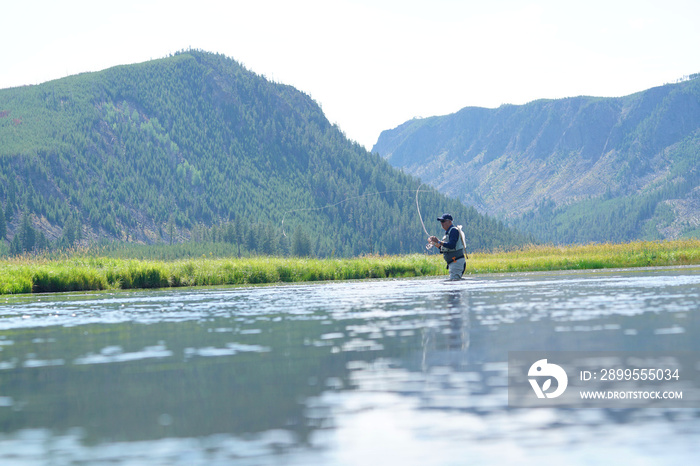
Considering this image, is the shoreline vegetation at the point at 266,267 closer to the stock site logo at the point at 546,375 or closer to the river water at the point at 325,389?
the river water at the point at 325,389

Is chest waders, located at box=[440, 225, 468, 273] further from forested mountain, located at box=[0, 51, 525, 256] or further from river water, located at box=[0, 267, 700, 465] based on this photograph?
forested mountain, located at box=[0, 51, 525, 256]

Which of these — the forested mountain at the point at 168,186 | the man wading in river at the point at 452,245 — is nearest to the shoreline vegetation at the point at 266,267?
the man wading in river at the point at 452,245

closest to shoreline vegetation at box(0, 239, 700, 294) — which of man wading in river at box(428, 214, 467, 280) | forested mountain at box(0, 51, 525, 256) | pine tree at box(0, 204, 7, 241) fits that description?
man wading in river at box(428, 214, 467, 280)

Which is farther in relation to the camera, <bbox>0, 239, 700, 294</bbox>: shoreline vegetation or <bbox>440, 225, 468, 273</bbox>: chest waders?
<bbox>0, 239, 700, 294</bbox>: shoreline vegetation

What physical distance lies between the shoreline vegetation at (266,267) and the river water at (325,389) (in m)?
14.4

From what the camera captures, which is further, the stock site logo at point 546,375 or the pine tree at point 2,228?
the pine tree at point 2,228

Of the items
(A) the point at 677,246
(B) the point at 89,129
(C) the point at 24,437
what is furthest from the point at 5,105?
(C) the point at 24,437

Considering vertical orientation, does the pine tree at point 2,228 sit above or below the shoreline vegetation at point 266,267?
above

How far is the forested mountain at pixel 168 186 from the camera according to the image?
13025cm

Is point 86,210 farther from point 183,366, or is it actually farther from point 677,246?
point 183,366

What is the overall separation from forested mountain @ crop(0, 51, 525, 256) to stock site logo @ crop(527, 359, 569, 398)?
4218 inches

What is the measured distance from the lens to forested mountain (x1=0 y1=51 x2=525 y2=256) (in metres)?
130

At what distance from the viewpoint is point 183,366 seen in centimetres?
923

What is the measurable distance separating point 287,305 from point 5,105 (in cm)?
16684
